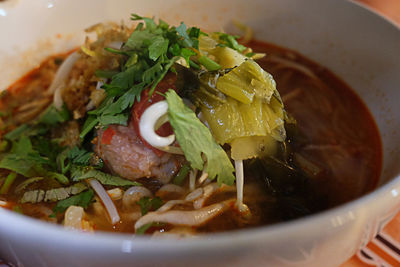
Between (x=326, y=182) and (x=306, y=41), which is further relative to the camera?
(x=306, y=41)

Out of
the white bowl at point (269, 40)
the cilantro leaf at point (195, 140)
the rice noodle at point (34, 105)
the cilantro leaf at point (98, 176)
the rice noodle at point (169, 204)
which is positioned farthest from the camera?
the rice noodle at point (34, 105)

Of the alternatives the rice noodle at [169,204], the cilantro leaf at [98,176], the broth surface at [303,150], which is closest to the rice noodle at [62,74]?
the broth surface at [303,150]

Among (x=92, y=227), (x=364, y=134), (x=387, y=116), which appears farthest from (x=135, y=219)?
(x=387, y=116)

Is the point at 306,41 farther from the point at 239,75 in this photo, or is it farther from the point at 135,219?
the point at 135,219

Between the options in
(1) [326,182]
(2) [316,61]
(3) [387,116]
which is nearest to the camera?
(1) [326,182]

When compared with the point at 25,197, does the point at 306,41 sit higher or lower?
higher

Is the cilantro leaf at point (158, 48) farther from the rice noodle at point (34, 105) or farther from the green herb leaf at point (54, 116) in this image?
the rice noodle at point (34, 105)

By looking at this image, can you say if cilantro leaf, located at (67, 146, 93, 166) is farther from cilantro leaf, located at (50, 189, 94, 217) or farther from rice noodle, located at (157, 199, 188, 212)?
rice noodle, located at (157, 199, 188, 212)

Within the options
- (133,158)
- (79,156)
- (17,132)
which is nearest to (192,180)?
(133,158)
